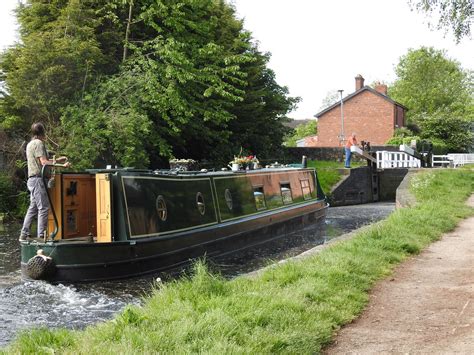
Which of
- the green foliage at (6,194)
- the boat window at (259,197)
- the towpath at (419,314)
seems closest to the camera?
the towpath at (419,314)

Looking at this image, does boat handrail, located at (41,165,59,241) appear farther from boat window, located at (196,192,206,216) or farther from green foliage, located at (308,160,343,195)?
green foliage, located at (308,160,343,195)

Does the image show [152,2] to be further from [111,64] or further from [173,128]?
[173,128]

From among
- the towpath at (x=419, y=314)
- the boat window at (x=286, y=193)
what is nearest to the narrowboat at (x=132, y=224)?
the boat window at (x=286, y=193)

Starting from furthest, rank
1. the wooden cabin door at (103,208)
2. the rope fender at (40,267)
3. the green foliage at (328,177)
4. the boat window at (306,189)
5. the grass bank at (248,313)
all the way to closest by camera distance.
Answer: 1. the green foliage at (328,177)
2. the boat window at (306,189)
3. the wooden cabin door at (103,208)
4. the rope fender at (40,267)
5. the grass bank at (248,313)

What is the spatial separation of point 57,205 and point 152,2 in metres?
11.4

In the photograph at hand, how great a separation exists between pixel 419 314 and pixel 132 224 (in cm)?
503

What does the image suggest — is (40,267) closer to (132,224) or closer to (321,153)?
(132,224)

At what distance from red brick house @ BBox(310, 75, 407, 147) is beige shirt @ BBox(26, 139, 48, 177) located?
3444 cm

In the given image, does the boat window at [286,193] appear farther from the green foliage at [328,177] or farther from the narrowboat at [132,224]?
the green foliage at [328,177]

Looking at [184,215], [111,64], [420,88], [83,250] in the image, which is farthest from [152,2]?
[420,88]

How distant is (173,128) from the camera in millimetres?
17438

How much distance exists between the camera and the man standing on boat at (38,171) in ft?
26.3

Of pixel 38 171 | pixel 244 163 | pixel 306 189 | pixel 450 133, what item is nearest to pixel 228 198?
pixel 244 163

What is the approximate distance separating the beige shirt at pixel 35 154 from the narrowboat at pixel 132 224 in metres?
0.39
